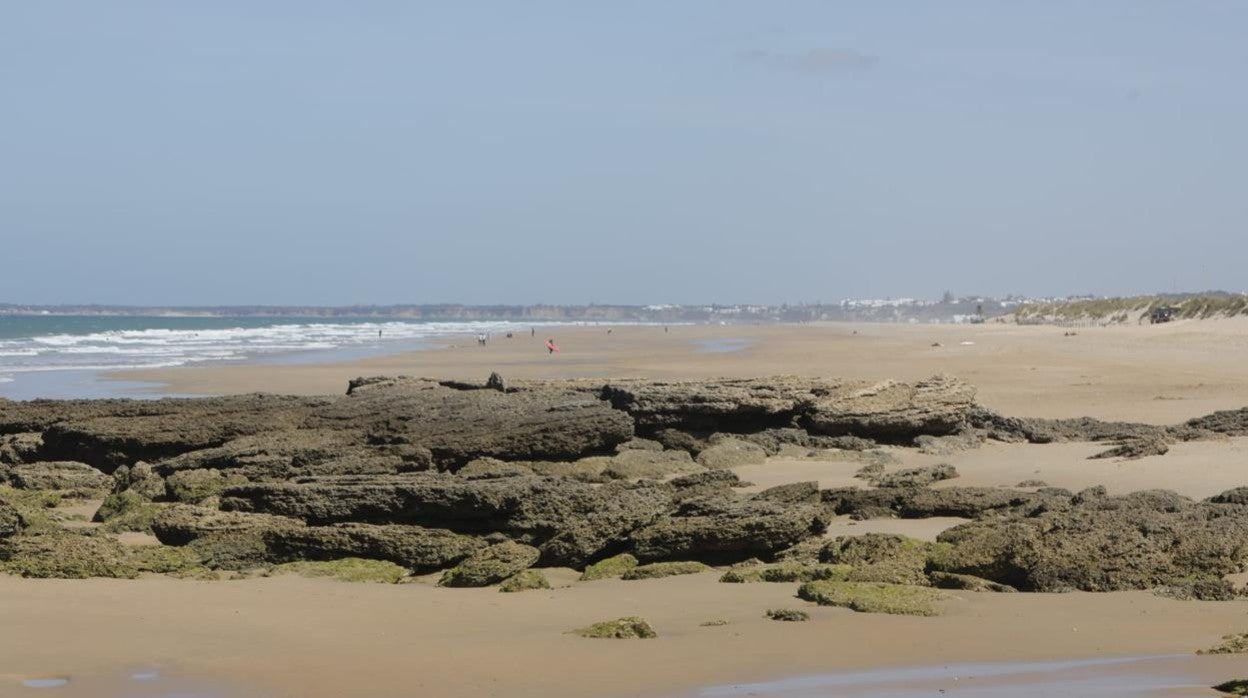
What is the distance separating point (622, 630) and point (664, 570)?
2.08m

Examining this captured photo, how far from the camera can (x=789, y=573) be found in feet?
28.6

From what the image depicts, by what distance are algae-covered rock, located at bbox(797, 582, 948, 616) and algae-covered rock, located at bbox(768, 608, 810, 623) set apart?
1.18 ft

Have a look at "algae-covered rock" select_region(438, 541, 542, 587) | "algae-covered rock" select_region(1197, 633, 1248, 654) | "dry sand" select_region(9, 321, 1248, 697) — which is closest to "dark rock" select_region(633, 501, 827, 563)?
"dry sand" select_region(9, 321, 1248, 697)

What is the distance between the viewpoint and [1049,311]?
312ft

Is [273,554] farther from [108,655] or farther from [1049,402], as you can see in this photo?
[1049,402]

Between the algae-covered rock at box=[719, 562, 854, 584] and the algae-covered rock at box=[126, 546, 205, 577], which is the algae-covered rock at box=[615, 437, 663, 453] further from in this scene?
the algae-covered rock at box=[126, 546, 205, 577]

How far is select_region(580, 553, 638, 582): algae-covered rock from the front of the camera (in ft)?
30.2

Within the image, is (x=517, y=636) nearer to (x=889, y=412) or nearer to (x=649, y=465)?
(x=649, y=465)

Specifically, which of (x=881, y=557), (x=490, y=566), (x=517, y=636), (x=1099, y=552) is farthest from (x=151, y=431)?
(x=1099, y=552)

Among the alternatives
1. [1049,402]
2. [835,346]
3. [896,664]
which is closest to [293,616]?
[896,664]

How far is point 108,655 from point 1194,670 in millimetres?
5268

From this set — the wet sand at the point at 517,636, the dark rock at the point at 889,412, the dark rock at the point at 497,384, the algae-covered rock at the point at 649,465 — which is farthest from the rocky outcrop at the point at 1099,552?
the dark rock at the point at 497,384

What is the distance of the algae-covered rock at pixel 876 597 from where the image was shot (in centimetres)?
757

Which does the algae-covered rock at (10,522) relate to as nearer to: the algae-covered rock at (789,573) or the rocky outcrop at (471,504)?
the rocky outcrop at (471,504)
